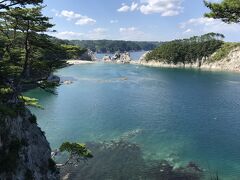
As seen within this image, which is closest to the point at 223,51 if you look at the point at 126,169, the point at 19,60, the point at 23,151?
the point at 126,169

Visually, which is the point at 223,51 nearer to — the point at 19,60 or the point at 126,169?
the point at 126,169

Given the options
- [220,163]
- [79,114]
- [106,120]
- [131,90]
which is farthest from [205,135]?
[131,90]

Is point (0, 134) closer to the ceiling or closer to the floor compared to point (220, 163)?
closer to the ceiling

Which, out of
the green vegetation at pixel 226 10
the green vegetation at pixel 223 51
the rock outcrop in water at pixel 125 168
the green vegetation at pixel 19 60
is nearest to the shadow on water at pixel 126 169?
the rock outcrop in water at pixel 125 168

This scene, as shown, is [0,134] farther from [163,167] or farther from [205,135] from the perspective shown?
[205,135]

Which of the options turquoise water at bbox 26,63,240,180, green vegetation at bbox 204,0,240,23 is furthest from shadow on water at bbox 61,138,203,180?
green vegetation at bbox 204,0,240,23

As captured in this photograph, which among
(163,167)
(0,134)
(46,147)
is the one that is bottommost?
(163,167)

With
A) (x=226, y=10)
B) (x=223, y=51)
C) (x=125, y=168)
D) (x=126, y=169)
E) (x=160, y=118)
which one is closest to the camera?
(x=226, y=10)
